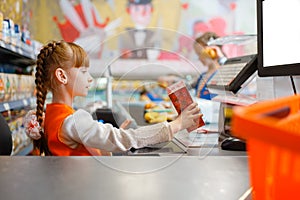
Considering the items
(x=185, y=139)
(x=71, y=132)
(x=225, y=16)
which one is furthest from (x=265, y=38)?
(x=225, y=16)

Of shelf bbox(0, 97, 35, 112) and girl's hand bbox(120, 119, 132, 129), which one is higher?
girl's hand bbox(120, 119, 132, 129)

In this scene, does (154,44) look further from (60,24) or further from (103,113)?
(60,24)

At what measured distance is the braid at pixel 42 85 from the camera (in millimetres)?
1326

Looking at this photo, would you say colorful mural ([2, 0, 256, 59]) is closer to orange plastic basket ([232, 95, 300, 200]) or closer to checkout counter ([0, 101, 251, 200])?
checkout counter ([0, 101, 251, 200])

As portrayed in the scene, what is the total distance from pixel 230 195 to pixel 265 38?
0.51 m

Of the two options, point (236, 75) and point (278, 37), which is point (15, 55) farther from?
point (278, 37)

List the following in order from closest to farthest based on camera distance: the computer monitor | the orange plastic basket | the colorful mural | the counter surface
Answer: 1. the orange plastic basket
2. the counter surface
3. the computer monitor
4. the colorful mural

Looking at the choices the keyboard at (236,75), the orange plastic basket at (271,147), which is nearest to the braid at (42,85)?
the keyboard at (236,75)

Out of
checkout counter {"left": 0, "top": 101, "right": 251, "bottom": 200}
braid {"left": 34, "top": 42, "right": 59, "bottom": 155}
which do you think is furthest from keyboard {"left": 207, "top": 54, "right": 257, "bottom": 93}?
braid {"left": 34, "top": 42, "right": 59, "bottom": 155}

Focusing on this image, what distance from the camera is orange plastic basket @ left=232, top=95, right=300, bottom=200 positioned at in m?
0.21

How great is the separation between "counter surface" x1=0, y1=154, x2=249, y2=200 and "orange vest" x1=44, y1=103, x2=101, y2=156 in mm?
515

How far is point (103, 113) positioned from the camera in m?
1.10

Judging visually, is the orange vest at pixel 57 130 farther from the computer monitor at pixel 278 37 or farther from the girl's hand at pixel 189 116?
the computer monitor at pixel 278 37

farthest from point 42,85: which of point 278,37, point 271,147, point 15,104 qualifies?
point 15,104
